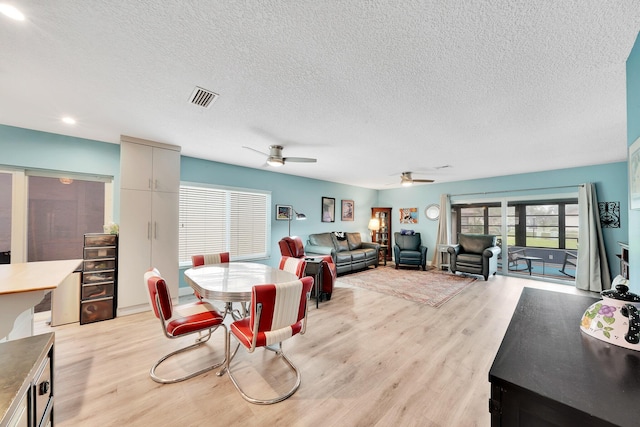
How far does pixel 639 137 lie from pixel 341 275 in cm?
494

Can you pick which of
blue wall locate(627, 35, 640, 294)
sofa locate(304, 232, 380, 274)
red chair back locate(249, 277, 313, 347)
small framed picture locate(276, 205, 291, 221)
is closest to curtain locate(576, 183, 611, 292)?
sofa locate(304, 232, 380, 274)

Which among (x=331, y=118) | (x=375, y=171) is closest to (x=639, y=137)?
(x=331, y=118)

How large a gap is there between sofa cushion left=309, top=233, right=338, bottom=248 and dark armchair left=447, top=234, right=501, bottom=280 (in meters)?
2.78

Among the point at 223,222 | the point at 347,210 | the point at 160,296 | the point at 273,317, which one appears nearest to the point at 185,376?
the point at 160,296

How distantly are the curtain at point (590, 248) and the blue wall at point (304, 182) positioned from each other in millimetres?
207

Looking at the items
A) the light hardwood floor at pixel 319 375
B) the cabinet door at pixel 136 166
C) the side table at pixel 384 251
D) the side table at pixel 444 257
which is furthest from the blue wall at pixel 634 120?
the side table at pixel 384 251

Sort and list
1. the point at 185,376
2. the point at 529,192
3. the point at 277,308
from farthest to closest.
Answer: the point at 529,192
the point at 185,376
the point at 277,308

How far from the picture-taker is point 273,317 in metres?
1.75

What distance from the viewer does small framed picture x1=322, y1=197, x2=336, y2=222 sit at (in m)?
6.70

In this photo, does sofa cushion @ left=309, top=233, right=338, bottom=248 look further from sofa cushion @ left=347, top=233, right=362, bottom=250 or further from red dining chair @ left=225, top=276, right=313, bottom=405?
red dining chair @ left=225, top=276, right=313, bottom=405

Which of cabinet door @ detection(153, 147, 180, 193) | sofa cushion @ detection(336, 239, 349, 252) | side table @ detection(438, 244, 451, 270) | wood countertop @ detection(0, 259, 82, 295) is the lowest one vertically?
side table @ detection(438, 244, 451, 270)

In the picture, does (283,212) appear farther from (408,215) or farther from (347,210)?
(408,215)

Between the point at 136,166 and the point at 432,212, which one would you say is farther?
the point at 432,212

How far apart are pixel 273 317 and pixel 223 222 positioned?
3.57m
